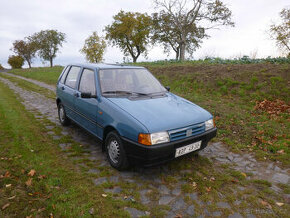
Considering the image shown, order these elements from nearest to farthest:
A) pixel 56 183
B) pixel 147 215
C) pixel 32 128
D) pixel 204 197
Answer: pixel 147 215
pixel 204 197
pixel 56 183
pixel 32 128

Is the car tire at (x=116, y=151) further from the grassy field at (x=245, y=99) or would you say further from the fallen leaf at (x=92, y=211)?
the grassy field at (x=245, y=99)

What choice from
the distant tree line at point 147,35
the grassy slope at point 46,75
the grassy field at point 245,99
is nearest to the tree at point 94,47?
the distant tree line at point 147,35

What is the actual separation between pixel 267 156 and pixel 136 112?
9.99ft

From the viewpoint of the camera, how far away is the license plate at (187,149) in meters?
3.14

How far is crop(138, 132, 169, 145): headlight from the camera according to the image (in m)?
2.89

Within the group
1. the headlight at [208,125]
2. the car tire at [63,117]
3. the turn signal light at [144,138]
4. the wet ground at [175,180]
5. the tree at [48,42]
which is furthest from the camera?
the tree at [48,42]

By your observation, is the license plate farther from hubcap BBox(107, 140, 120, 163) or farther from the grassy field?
the grassy field

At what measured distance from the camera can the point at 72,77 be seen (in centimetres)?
502

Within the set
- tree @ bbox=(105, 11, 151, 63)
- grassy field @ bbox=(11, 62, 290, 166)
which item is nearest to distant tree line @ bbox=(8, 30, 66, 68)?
tree @ bbox=(105, 11, 151, 63)

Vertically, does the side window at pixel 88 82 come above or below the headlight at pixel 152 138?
above

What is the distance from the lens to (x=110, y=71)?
4164 mm

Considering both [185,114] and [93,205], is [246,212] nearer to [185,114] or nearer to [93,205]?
[185,114]

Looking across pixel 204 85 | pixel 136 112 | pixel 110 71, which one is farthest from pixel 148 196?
pixel 204 85

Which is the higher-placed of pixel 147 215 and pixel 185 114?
pixel 185 114
